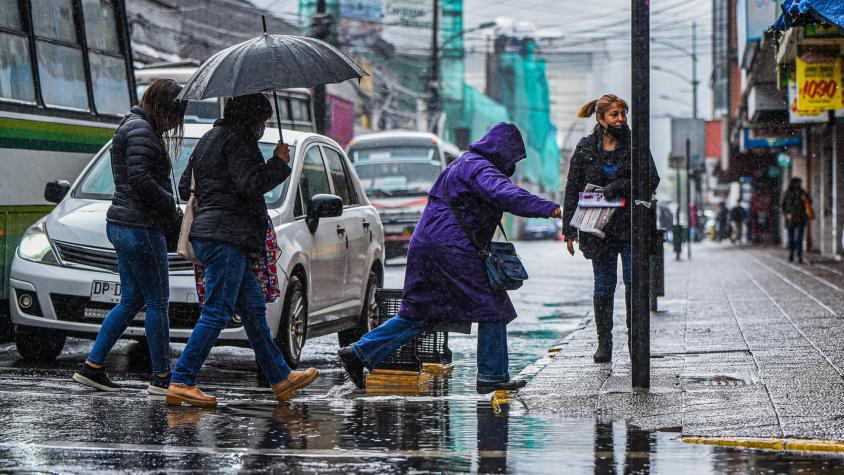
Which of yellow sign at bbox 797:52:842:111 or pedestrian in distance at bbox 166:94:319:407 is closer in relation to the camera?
pedestrian in distance at bbox 166:94:319:407

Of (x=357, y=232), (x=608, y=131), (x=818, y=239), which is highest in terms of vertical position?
(x=608, y=131)

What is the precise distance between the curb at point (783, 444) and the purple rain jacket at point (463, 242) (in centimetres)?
168

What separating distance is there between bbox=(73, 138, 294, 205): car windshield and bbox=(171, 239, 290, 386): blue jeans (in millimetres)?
2248

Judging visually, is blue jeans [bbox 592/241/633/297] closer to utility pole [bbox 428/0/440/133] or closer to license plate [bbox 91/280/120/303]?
license plate [bbox 91/280/120/303]

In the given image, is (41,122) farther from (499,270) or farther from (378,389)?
(499,270)

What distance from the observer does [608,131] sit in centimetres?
921

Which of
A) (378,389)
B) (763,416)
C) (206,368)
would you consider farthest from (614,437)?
(206,368)

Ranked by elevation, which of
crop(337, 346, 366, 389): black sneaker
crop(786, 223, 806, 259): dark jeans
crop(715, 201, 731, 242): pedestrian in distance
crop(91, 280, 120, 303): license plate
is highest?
crop(91, 280, 120, 303): license plate

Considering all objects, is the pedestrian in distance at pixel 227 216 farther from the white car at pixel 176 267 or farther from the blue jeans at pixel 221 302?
the white car at pixel 176 267

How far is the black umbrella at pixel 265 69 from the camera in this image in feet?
24.5

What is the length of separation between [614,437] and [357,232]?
16.5 feet

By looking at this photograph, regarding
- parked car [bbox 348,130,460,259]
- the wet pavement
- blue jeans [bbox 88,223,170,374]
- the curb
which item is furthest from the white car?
parked car [bbox 348,130,460,259]

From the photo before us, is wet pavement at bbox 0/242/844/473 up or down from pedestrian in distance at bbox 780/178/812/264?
up

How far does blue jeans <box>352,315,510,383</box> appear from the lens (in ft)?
24.8
